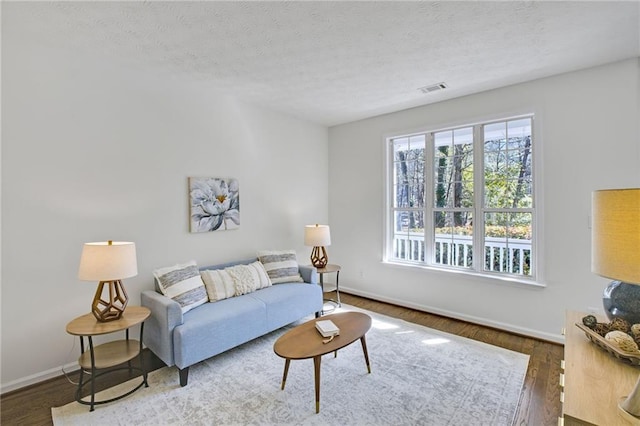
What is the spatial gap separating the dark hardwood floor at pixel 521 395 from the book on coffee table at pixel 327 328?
1.32 meters

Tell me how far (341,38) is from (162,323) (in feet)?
9.01

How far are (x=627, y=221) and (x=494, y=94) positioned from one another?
2976 millimetres

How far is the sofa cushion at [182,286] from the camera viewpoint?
2668 millimetres

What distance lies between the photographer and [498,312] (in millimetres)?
3391

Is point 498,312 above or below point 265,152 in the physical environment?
below

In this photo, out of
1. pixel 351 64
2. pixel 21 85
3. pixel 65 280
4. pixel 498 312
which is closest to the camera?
pixel 21 85

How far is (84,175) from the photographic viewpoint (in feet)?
8.49

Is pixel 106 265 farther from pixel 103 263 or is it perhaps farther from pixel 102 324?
pixel 102 324

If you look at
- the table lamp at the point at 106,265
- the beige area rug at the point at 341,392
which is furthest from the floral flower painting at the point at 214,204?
the beige area rug at the point at 341,392

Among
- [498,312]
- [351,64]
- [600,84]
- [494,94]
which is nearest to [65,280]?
[351,64]

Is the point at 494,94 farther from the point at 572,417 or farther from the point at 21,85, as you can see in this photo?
the point at 21,85

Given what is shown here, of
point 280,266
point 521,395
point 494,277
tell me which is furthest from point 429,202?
point 521,395

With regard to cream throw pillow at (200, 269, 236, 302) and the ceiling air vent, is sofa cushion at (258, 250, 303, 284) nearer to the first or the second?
cream throw pillow at (200, 269, 236, 302)

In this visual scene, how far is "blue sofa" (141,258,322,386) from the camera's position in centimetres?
235
